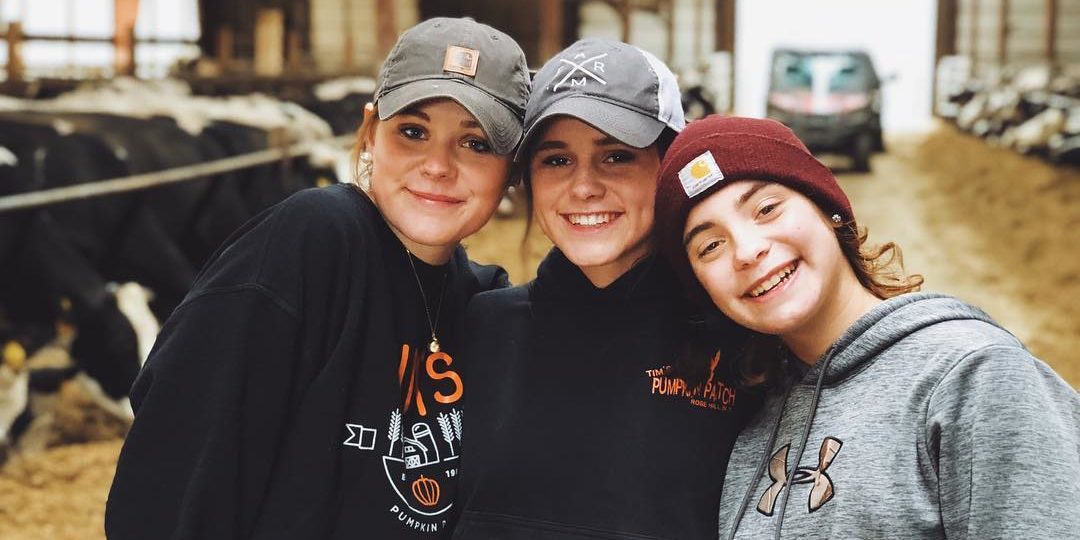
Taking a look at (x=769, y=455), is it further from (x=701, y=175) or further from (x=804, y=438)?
(x=701, y=175)

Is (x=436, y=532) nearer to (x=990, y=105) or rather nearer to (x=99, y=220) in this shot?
(x=99, y=220)

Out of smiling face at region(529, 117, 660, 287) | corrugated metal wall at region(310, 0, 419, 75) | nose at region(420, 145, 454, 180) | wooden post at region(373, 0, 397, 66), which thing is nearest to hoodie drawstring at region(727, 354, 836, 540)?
smiling face at region(529, 117, 660, 287)

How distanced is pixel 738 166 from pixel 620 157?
0.27m

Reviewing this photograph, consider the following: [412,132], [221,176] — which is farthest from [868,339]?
[221,176]

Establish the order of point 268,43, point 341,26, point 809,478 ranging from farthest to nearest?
point 341,26 < point 268,43 < point 809,478

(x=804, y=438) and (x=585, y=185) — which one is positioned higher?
(x=585, y=185)

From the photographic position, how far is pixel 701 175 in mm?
1600

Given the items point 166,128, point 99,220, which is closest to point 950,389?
point 99,220

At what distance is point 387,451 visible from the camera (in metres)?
1.64

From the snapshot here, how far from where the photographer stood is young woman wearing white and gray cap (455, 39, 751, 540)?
1.66 meters

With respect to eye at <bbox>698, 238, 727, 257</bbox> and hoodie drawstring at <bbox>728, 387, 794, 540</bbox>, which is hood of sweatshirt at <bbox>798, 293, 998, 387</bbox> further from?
eye at <bbox>698, 238, 727, 257</bbox>

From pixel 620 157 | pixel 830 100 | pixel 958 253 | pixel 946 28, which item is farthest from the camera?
pixel 946 28

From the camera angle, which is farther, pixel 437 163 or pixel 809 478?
pixel 437 163

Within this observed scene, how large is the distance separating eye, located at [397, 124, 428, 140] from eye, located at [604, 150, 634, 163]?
0.30 meters
